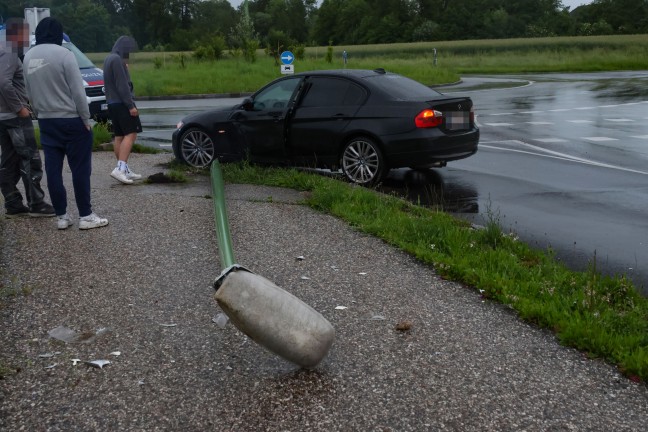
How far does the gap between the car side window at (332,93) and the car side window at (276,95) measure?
0.29 metres

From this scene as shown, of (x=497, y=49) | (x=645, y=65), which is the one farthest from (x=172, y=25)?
(x=645, y=65)

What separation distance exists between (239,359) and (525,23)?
357 ft

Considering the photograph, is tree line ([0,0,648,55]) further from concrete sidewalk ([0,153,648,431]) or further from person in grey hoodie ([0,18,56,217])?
concrete sidewalk ([0,153,648,431])

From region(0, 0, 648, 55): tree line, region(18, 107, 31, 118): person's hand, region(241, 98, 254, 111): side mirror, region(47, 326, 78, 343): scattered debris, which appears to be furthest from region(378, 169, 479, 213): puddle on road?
region(0, 0, 648, 55): tree line

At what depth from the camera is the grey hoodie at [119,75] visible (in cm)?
1059

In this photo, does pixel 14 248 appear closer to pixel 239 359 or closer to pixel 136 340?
pixel 136 340

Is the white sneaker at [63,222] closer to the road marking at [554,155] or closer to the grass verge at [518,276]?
the grass verge at [518,276]

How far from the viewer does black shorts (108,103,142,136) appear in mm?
10867

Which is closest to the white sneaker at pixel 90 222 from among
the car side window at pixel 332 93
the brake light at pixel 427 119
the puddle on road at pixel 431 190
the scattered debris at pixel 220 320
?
the scattered debris at pixel 220 320

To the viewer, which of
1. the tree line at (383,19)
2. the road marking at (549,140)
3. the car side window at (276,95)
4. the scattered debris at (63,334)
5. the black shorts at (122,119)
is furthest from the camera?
the tree line at (383,19)

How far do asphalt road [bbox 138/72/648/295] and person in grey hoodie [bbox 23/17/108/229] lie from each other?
4.02m

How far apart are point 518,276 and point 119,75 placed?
6.18 metres

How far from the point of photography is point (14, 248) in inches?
290

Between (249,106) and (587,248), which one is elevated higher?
(249,106)
